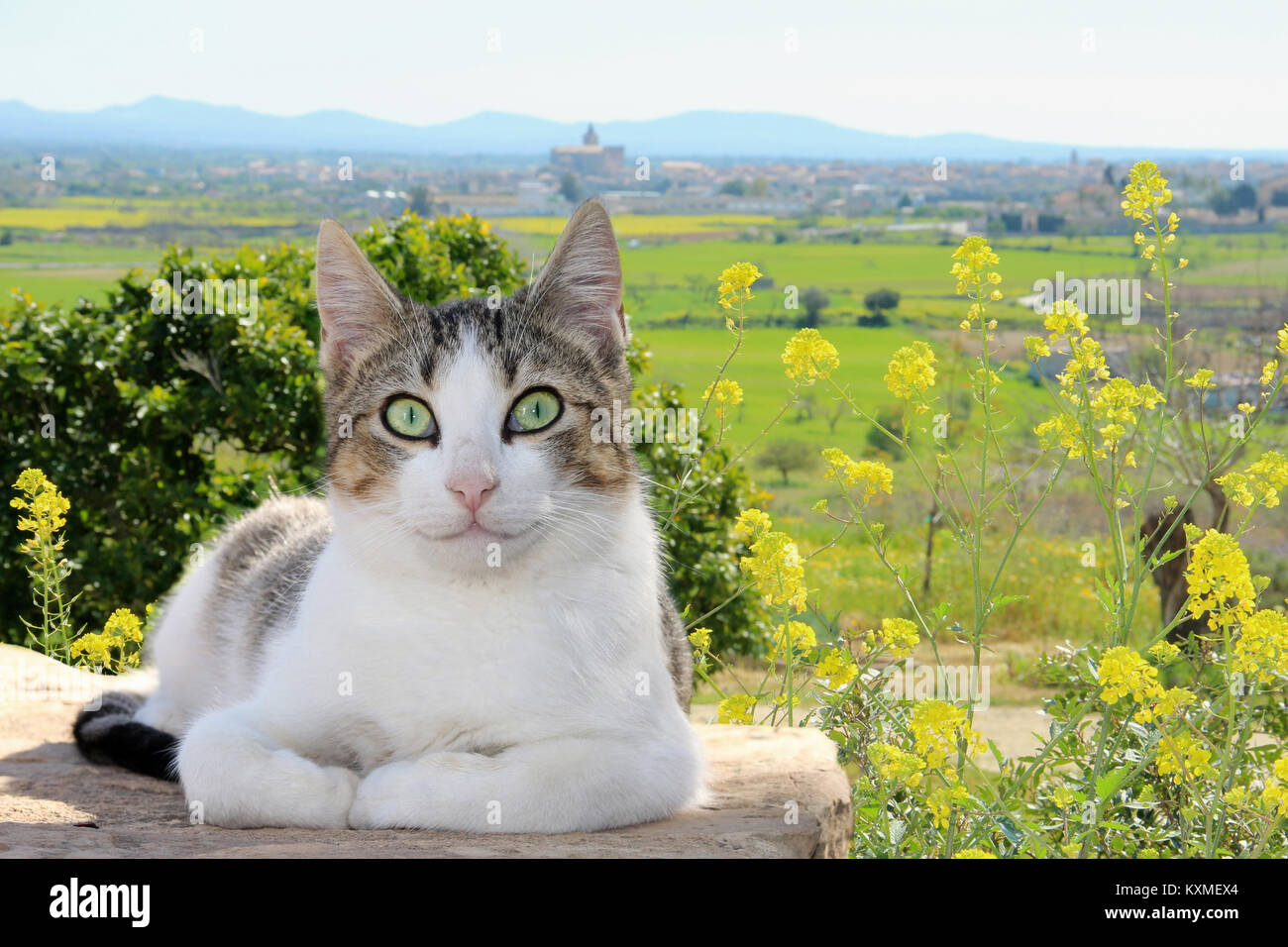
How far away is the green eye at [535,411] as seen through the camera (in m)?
2.59

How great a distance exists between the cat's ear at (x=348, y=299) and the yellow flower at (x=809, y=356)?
45.0 inches

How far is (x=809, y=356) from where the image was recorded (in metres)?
3.28

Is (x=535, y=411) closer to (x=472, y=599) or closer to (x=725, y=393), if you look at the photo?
(x=472, y=599)

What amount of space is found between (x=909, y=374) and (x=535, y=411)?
3.97 ft

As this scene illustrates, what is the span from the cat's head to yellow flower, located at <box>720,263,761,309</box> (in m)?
0.66

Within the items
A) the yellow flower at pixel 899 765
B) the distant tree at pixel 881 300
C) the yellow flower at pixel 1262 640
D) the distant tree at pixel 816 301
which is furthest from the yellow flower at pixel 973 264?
the distant tree at pixel 881 300

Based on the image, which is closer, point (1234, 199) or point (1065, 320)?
point (1065, 320)

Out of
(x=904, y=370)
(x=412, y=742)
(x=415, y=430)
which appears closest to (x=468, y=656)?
(x=412, y=742)

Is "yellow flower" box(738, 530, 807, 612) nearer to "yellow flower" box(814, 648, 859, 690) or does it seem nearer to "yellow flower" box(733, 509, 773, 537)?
"yellow flower" box(733, 509, 773, 537)

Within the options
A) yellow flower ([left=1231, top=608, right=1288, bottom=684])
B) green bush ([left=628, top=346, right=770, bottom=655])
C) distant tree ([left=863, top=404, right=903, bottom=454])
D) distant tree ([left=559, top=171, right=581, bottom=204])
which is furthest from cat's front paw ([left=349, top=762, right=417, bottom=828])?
distant tree ([left=863, top=404, right=903, bottom=454])

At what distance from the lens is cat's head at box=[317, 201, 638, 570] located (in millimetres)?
2447

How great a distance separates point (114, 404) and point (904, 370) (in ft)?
13.7

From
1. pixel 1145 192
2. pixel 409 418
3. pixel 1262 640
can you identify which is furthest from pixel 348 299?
pixel 1262 640
